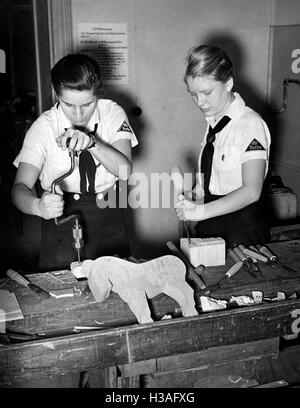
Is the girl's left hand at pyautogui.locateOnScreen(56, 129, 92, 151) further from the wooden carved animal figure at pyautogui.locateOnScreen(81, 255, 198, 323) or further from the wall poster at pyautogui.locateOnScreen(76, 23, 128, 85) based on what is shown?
the wall poster at pyautogui.locateOnScreen(76, 23, 128, 85)

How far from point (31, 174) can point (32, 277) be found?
0.48m

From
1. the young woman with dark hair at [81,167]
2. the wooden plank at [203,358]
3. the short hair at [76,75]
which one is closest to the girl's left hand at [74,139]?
the young woman with dark hair at [81,167]

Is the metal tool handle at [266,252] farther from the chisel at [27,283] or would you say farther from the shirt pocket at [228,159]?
the chisel at [27,283]

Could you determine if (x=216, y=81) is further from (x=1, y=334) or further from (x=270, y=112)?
(x=270, y=112)

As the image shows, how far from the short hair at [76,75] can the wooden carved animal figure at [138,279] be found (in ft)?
2.34

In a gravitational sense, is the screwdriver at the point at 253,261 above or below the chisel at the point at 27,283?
above

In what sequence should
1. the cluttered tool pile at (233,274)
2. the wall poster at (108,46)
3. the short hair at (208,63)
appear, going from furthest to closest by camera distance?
the wall poster at (108,46) < the short hair at (208,63) < the cluttered tool pile at (233,274)

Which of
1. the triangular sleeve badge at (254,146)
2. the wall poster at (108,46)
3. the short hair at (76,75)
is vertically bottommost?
the triangular sleeve badge at (254,146)

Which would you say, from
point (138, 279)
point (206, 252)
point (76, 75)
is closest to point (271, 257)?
point (206, 252)

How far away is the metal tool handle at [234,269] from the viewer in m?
1.87

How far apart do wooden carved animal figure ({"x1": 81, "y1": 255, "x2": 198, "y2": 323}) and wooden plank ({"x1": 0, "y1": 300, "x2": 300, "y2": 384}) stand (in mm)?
133

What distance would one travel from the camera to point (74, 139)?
1823 mm

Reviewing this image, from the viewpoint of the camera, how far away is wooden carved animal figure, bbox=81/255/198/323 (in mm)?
1680
